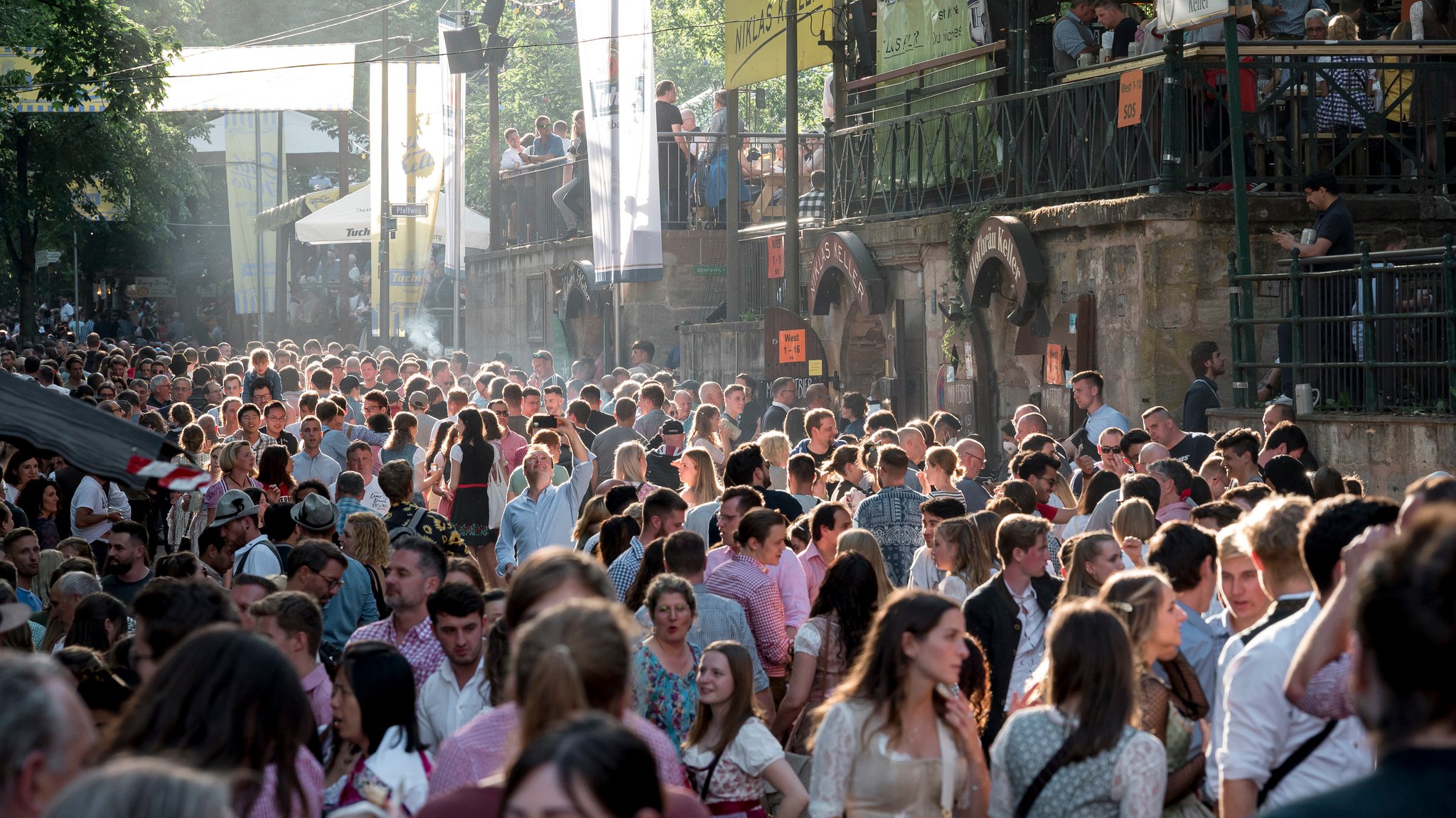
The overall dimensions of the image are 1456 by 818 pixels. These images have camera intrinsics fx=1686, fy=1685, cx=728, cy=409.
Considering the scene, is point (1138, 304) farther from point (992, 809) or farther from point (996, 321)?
point (992, 809)

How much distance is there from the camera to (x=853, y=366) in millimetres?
20938

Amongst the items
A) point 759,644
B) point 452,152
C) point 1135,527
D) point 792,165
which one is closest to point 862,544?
point 759,644

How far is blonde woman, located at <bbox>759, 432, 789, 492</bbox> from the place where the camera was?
11523mm

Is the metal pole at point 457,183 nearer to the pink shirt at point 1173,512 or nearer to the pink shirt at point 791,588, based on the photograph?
the pink shirt at point 1173,512

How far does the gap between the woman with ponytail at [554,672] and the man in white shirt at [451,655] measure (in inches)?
45.7

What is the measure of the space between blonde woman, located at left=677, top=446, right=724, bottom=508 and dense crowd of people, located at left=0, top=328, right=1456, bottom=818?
0.07ft

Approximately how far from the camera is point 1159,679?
16.6ft

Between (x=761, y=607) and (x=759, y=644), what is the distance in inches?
6.4

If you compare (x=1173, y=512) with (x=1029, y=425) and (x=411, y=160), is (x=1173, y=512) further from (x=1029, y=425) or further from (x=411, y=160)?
(x=411, y=160)

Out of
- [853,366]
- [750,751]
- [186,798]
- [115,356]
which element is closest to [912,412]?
[853,366]

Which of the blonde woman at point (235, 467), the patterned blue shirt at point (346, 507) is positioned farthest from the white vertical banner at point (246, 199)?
the patterned blue shirt at point (346, 507)

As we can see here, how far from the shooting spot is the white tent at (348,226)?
113 ft

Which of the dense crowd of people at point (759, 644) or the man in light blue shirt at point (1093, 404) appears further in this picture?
the man in light blue shirt at point (1093, 404)

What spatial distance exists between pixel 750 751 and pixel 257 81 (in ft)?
103
